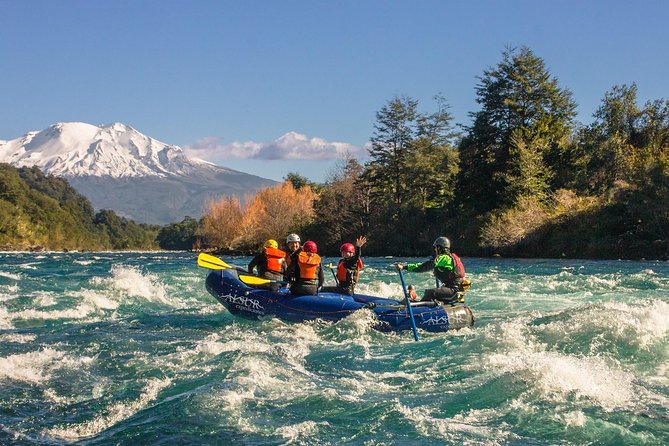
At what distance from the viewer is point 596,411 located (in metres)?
7.02

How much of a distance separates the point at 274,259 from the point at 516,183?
29702mm

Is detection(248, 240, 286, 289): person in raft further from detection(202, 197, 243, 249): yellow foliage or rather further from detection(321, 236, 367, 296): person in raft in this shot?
detection(202, 197, 243, 249): yellow foliage

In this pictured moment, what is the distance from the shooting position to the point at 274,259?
49.6 feet

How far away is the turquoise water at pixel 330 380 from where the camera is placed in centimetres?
668

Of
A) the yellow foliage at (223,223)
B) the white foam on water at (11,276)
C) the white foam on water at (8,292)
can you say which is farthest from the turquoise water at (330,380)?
the yellow foliage at (223,223)

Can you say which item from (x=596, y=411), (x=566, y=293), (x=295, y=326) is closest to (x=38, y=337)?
(x=295, y=326)

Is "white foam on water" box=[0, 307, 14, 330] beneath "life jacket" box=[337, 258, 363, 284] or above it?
Result: beneath

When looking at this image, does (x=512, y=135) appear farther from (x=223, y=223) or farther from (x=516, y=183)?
(x=223, y=223)

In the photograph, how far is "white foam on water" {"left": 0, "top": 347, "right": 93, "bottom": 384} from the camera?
8.75 m

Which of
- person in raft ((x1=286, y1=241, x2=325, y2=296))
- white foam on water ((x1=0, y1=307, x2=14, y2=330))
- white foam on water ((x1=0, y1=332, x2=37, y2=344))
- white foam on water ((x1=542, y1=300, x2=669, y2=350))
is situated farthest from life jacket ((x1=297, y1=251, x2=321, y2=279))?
white foam on water ((x1=0, y1=307, x2=14, y2=330))

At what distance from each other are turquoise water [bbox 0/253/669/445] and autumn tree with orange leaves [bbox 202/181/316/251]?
48596 millimetres

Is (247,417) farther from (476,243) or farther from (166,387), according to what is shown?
(476,243)

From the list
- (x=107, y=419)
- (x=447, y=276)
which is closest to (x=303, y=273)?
(x=447, y=276)

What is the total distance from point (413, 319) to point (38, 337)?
6311 mm
